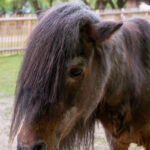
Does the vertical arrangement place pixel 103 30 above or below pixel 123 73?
above

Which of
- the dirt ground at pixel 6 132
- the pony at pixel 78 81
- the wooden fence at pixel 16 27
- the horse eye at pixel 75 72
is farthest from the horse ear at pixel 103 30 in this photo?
the wooden fence at pixel 16 27

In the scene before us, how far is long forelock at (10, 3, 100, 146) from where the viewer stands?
1.92 metres

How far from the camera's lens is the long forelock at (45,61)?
1921 millimetres

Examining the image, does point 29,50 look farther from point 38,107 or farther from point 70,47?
point 38,107

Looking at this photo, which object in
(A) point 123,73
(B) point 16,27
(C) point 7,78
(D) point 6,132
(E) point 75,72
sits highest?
(E) point 75,72

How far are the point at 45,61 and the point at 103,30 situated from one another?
553 millimetres

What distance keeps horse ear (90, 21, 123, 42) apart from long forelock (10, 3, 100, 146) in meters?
0.14

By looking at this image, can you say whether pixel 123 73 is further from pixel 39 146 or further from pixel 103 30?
pixel 39 146

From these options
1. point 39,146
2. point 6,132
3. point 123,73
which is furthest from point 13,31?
point 39,146

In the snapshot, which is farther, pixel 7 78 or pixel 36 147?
pixel 7 78

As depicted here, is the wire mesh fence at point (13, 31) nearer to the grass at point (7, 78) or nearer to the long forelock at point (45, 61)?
the grass at point (7, 78)

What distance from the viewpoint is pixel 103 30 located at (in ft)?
7.16

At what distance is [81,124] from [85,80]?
1.29 ft

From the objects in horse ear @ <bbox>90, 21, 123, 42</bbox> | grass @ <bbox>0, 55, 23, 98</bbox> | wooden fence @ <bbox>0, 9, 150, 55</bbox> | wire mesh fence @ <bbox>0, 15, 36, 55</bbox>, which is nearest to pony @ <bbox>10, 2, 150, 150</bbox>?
horse ear @ <bbox>90, 21, 123, 42</bbox>
